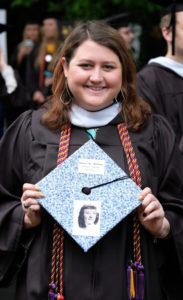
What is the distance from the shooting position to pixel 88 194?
2393 millimetres

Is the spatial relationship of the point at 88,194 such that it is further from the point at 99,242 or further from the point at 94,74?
the point at 94,74

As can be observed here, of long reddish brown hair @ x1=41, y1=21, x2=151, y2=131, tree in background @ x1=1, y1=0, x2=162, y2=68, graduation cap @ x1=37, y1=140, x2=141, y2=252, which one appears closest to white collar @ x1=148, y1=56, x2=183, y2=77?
long reddish brown hair @ x1=41, y1=21, x2=151, y2=131

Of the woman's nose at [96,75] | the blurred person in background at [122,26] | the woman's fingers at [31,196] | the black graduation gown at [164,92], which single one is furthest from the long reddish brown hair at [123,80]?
the blurred person in background at [122,26]

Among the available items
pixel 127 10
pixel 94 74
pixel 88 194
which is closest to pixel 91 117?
pixel 94 74

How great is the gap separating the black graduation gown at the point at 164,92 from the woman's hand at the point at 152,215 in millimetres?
1642

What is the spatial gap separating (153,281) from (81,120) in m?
0.85

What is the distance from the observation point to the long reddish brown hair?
2.54 metres

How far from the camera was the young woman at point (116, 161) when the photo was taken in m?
2.44

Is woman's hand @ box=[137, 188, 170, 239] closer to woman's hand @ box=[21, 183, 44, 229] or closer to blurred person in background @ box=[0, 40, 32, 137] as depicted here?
woman's hand @ box=[21, 183, 44, 229]

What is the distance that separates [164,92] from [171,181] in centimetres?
167

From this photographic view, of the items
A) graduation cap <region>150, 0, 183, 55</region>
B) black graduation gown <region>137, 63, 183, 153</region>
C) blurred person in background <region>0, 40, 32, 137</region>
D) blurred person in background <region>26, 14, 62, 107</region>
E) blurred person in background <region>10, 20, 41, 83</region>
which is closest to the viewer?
black graduation gown <region>137, 63, 183, 153</region>

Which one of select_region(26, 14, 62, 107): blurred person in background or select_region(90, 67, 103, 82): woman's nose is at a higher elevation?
select_region(90, 67, 103, 82): woman's nose

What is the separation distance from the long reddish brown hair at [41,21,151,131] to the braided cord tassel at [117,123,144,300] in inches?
4.0

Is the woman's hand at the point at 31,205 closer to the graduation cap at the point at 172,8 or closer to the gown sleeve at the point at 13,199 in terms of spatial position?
the gown sleeve at the point at 13,199
